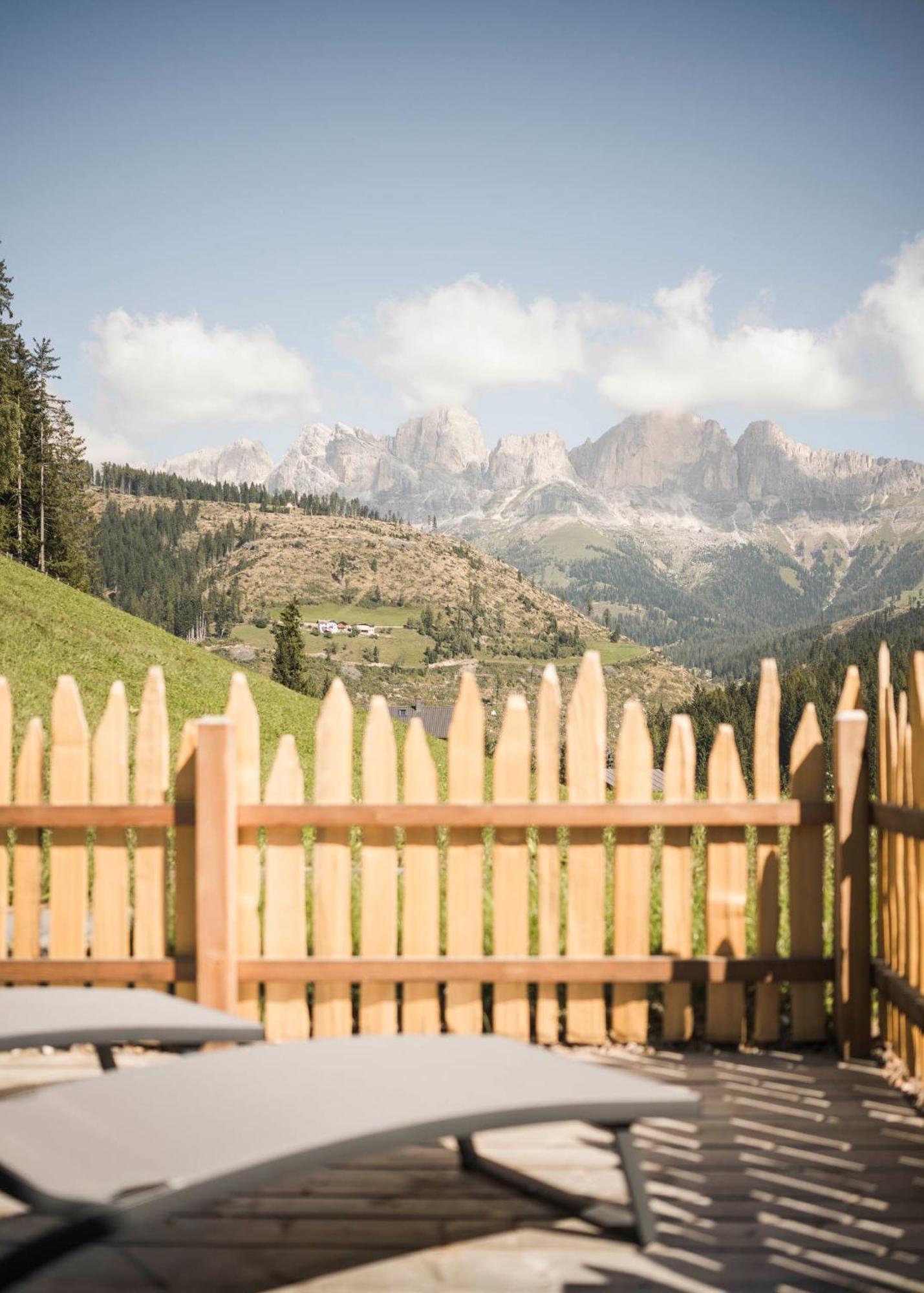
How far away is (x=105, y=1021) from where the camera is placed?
310cm

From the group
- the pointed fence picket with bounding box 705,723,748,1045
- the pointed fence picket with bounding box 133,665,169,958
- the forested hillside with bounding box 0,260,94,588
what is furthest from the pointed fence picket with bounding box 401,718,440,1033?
the forested hillside with bounding box 0,260,94,588

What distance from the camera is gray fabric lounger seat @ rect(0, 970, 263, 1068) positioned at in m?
3.00

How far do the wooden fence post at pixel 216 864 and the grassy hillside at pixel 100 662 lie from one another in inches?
320

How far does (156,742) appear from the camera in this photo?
444 cm

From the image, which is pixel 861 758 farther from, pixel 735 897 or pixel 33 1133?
pixel 33 1133

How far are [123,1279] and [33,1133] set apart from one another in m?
0.54

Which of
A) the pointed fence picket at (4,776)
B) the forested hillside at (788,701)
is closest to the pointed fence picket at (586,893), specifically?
the pointed fence picket at (4,776)

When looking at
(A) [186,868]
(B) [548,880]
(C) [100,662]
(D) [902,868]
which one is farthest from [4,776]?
(C) [100,662]

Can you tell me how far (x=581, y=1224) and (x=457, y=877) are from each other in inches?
66.7

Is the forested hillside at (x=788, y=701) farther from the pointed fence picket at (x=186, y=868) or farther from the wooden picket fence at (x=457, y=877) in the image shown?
the pointed fence picket at (x=186, y=868)

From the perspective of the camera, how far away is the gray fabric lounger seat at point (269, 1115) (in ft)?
6.64

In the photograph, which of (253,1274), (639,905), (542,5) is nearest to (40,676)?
(639,905)

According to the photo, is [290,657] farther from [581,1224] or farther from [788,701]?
[581,1224]

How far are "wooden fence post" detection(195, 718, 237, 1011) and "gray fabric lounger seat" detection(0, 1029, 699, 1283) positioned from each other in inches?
50.9
